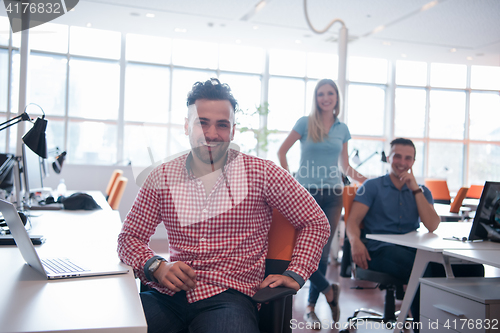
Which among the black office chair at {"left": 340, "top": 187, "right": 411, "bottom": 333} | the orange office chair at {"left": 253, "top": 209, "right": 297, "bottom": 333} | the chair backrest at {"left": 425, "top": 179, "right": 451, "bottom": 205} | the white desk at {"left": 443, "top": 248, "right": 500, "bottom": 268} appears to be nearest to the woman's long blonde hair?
the black office chair at {"left": 340, "top": 187, "right": 411, "bottom": 333}

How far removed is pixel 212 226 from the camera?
4.50ft

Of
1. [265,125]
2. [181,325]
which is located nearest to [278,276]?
[181,325]

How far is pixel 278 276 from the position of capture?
131 cm

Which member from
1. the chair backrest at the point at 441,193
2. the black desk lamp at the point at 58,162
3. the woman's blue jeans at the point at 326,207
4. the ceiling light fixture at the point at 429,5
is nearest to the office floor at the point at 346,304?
the woman's blue jeans at the point at 326,207

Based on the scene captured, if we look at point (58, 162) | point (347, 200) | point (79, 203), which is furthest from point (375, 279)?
point (58, 162)

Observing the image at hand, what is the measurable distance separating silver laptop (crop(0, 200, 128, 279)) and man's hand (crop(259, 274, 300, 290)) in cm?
44

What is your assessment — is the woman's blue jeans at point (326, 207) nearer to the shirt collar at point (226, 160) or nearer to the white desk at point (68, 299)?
the shirt collar at point (226, 160)

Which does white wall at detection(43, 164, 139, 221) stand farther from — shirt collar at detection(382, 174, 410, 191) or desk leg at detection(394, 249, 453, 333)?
desk leg at detection(394, 249, 453, 333)

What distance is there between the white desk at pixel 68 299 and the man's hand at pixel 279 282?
0.43 m

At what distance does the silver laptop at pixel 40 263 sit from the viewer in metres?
1.08

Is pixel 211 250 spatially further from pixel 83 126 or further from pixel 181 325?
pixel 83 126

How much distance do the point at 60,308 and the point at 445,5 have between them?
6.76 m

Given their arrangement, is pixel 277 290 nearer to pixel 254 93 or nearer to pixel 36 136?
pixel 36 136

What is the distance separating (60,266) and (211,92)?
2.54ft
